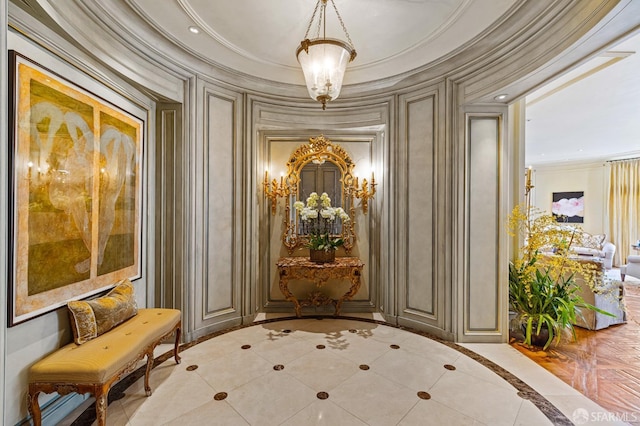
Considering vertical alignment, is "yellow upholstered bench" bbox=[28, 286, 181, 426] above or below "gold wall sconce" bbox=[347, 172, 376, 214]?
below

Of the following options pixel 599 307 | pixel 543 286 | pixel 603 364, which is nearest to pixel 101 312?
pixel 543 286

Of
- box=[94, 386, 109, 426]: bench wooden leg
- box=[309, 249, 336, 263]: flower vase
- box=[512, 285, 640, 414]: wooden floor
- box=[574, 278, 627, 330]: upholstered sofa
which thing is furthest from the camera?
box=[309, 249, 336, 263]: flower vase

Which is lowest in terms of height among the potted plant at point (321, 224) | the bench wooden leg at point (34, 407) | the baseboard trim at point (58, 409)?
the baseboard trim at point (58, 409)

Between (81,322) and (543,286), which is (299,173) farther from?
(543,286)

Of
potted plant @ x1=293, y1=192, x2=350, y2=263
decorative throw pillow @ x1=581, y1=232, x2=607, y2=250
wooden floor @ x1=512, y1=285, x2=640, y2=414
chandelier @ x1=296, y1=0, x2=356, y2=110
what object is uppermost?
chandelier @ x1=296, y1=0, x2=356, y2=110

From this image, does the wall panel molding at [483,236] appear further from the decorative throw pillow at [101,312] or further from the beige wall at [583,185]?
the beige wall at [583,185]

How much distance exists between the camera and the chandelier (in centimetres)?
231

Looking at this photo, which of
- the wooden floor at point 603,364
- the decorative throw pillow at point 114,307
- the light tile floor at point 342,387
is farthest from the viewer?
the wooden floor at point 603,364

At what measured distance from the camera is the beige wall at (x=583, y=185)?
9048 mm

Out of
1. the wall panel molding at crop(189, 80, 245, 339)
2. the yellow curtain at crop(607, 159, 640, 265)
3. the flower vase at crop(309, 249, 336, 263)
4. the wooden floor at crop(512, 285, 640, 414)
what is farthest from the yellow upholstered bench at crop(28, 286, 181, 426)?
the yellow curtain at crop(607, 159, 640, 265)

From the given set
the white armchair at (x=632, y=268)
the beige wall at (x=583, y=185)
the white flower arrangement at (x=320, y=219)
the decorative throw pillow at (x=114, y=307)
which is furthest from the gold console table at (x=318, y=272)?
the beige wall at (x=583, y=185)

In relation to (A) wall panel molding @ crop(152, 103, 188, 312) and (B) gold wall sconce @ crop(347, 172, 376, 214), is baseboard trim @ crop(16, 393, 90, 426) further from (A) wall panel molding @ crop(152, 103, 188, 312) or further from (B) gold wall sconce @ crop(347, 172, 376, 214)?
(B) gold wall sconce @ crop(347, 172, 376, 214)

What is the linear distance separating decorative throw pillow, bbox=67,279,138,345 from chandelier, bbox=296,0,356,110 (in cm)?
244

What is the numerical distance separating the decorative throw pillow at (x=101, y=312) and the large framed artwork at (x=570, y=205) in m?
11.9
